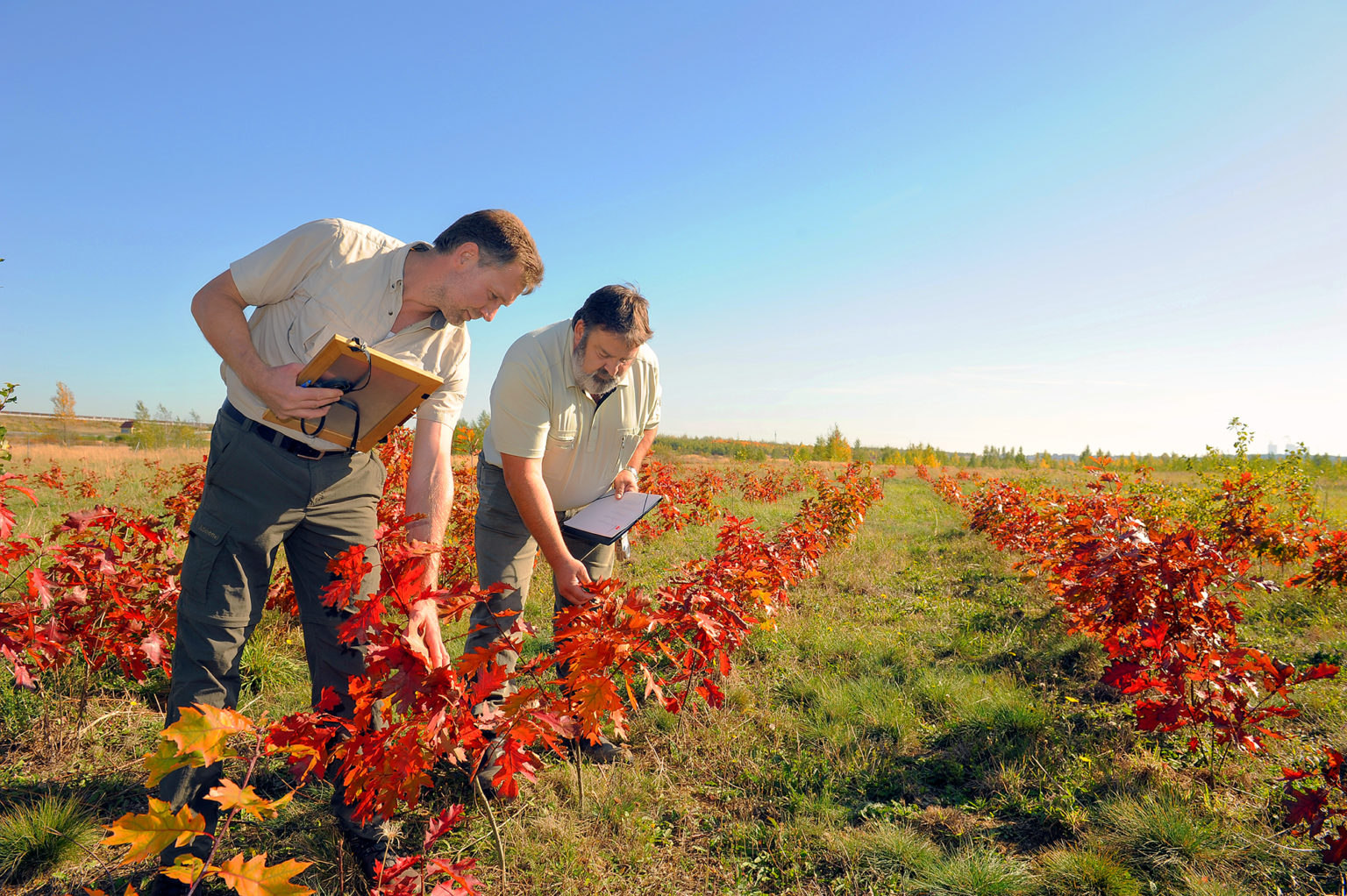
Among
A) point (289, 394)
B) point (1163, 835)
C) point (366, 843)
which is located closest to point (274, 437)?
point (289, 394)

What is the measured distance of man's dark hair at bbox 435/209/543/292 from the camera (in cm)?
205

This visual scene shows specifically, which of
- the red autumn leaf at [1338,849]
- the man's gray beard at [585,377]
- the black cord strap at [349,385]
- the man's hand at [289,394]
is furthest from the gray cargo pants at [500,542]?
the red autumn leaf at [1338,849]

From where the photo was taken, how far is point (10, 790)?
94.0 inches

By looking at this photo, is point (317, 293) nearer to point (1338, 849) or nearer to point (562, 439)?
point (562, 439)

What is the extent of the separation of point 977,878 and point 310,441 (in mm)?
2649

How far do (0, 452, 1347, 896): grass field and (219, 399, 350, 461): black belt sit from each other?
88 cm

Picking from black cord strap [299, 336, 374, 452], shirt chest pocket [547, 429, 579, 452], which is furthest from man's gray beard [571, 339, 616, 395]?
black cord strap [299, 336, 374, 452]

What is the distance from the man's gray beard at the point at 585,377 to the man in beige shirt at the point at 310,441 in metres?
0.47

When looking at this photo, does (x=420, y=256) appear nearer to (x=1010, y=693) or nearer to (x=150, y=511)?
(x=1010, y=693)

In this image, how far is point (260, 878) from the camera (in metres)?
0.95

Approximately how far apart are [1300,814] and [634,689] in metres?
2.75

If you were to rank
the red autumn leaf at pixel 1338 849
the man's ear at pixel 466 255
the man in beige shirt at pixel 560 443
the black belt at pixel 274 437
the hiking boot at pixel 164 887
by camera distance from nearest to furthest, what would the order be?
the hiking boot at pixel 164 887 → the red autumn leaf at pixel 1338 849 → the black belt at pixel 274 437 → the man's ear at pixel 466 255 → the man in beige shirt at pixel 560 443

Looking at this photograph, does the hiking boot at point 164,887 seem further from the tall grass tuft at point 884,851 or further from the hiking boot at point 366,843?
the tall grass tuft at point 884,851

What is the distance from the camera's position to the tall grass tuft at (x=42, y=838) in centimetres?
202
